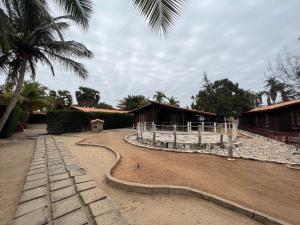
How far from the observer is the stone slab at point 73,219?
3.65 metres

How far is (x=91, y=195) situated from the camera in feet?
15.8

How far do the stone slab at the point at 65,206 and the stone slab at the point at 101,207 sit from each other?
0.31 meters

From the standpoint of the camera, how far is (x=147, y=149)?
39.3 ft

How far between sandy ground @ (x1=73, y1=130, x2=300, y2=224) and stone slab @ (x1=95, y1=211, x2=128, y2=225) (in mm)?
2165

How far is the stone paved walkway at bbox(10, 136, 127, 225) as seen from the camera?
3.75 meters

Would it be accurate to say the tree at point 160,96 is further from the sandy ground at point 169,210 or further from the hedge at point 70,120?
the sandy ground at point 169,210

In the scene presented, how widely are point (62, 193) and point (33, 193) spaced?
67 centimetres

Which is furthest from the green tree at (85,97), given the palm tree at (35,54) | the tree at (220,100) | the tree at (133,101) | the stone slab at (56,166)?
the stone slab at (56,166)

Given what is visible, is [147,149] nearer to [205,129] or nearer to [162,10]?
[205,129]

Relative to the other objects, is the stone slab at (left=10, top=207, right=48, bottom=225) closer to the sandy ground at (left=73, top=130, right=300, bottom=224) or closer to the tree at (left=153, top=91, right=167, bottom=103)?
the sandy ground at (left=73, top=130, right=300, bottom=224)

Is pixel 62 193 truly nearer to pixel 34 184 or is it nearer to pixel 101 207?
pixel 34 184

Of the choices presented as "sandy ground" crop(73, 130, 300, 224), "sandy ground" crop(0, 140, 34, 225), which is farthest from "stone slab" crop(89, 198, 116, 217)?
"sandy ground" crop(73, 130, 300, 224)

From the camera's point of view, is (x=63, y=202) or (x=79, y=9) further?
(x=79, y=9)

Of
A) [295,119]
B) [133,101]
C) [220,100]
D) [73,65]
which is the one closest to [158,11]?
[73,65]
